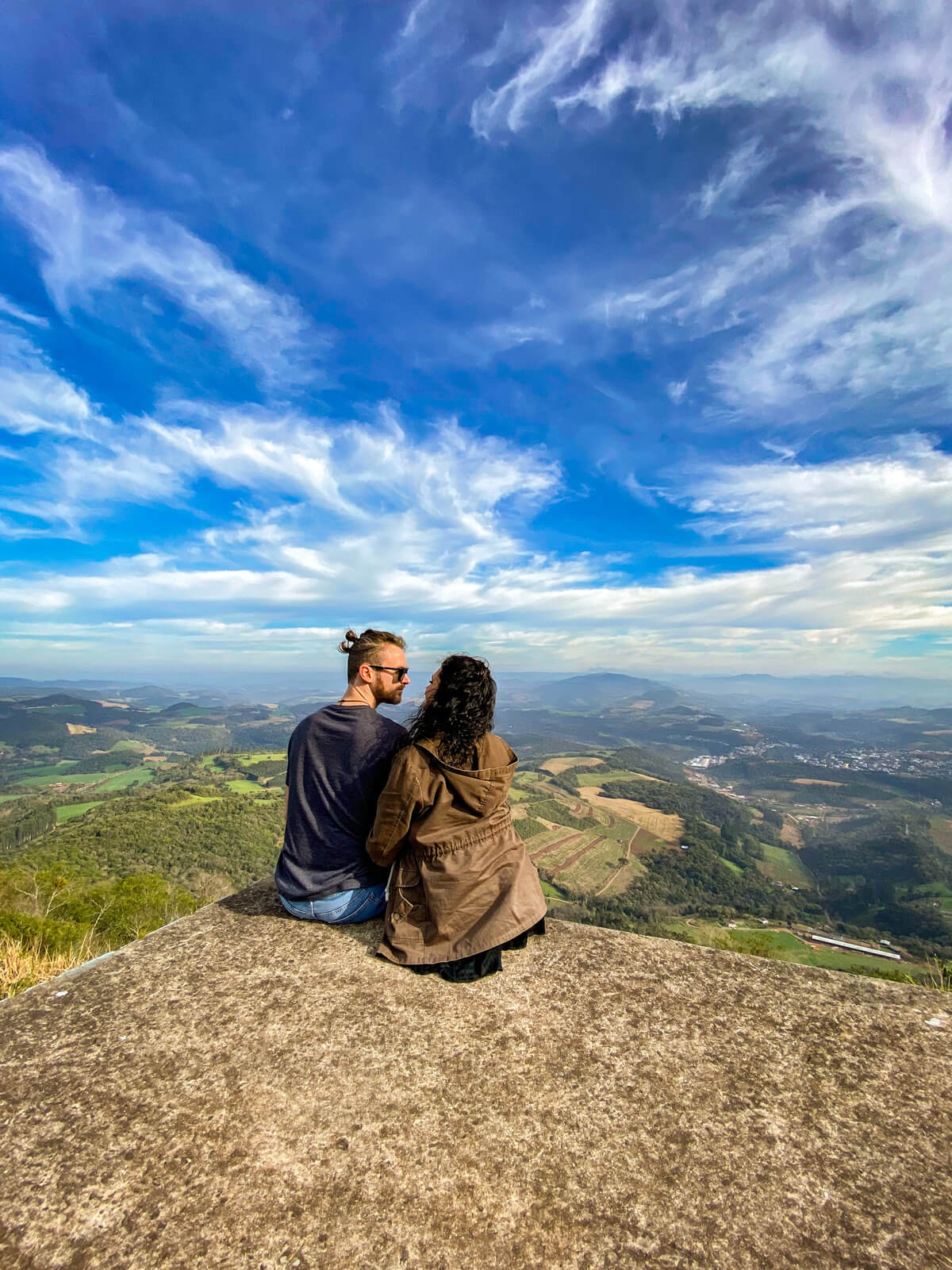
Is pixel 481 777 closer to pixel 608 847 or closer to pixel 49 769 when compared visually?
pixel 608 847

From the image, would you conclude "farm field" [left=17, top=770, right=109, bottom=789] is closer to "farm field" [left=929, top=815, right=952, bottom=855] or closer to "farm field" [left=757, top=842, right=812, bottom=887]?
"farm field" [left=757, top=842, right=812, bottom=887]

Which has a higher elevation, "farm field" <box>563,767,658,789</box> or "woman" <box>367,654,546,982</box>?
"woman" <box>367,654,546,982</box>

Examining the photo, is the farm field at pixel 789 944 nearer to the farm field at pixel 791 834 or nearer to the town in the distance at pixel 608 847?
the town in the distance at pixel 608 847

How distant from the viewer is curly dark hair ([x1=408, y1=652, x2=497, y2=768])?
3291mm

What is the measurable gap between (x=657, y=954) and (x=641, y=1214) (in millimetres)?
1769

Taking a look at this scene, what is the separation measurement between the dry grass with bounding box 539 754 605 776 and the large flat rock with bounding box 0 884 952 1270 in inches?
4012

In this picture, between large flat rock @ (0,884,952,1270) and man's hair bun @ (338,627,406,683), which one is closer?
large flat rock @ (0,884,952,1270)

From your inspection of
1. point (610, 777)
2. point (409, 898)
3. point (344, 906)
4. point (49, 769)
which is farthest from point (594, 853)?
point (49, 769)

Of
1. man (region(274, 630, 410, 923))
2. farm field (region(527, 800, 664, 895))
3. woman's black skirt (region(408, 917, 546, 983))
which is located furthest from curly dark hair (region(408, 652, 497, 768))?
farm field (region(527, 800, 664, 895))

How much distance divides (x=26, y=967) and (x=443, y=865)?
14.4 ft

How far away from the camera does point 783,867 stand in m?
70.1

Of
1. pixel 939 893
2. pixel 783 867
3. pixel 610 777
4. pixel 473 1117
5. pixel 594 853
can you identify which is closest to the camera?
pixel 473 1117

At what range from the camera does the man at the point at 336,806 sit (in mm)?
3457

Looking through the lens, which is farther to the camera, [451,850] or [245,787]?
[245,787]
